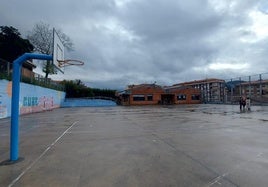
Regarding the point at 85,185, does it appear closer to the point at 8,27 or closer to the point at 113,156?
the point at 113,156

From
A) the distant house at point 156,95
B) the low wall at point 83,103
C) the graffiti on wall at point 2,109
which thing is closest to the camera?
the graffiti on wall at point 2,109

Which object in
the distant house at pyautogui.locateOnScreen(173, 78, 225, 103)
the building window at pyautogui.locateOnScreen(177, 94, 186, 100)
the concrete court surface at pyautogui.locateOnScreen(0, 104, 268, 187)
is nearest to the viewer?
the concrete court surface at pyautogui.locateOnScreen(0, 104, 268, 187)

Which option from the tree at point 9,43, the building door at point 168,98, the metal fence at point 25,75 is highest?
the tree at point 9,43

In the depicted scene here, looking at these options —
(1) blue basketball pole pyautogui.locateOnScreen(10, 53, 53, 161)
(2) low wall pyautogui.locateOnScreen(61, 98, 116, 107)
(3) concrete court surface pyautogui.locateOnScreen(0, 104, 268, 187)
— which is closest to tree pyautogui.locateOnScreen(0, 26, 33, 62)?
(2) low wall pyautogui.locateOnScreen(61, 98, 116, 107)

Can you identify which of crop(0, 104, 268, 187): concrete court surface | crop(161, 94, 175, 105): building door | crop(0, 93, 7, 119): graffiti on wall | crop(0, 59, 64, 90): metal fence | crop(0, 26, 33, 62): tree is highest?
crop(0, 26, 33, 62): tree

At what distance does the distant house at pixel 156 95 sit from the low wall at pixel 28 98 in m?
21.7

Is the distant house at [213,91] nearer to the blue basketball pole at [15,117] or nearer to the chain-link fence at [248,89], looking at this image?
the chain-link fence at [248,89]

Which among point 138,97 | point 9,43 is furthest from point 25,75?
point 138,97

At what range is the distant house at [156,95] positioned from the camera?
188 feet

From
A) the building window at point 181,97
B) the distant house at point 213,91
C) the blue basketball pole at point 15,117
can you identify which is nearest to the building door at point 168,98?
the building window at point 181,97

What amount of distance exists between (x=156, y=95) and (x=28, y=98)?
37679 millimetres

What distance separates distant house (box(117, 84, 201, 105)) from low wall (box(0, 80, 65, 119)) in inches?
853

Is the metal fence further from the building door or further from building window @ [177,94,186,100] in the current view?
building window @ [177,94,186,100]

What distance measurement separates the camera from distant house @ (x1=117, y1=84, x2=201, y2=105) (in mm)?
57281
